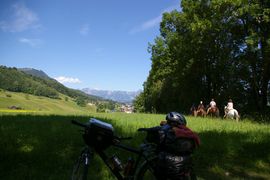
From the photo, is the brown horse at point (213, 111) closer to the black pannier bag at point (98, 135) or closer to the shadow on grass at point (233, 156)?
the shadow on grass at point (233, 156)

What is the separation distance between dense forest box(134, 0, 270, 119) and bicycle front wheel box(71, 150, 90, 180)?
2634 cm

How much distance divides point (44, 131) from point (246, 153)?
652 centimetres

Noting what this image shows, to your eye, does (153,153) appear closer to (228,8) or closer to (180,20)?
(228,8)

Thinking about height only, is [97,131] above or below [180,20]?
below

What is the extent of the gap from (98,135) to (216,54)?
36.7 m

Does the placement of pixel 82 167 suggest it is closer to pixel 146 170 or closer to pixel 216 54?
pixel 146 170

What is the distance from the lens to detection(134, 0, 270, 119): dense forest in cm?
3312

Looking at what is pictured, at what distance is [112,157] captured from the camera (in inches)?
205

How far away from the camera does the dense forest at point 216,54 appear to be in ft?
109

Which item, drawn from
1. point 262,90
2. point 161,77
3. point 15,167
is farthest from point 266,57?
point 15,167

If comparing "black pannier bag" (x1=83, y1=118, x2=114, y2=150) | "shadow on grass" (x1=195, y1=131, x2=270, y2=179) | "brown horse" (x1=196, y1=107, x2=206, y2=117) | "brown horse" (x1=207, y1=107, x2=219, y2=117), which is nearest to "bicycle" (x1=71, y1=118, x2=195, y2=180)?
"black pannier bag" (x1=83, y1=118, x2=114, y2=150)

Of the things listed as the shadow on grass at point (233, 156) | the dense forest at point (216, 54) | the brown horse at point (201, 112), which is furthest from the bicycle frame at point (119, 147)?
the dense forest at point (216, 54)

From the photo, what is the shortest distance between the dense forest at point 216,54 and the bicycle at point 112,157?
25.5 metres

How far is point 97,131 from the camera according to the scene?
4.94m
